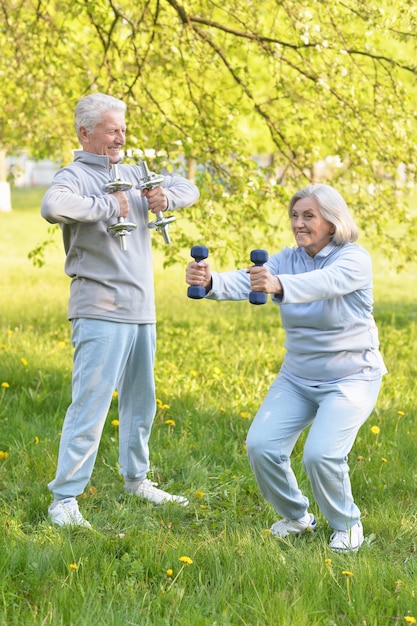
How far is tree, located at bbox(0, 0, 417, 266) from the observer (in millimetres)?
7754

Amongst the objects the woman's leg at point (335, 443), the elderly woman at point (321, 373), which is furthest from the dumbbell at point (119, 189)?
the woman's leg at point (335, 443)

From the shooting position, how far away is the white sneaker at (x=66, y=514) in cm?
438

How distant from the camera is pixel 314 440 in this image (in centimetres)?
412

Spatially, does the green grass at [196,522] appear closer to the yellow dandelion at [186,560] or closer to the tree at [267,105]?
the yellow dandelion at [186,560]

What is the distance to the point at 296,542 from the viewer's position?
4.30 meters

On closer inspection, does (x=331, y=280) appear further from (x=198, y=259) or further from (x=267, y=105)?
(x=267, y=105)

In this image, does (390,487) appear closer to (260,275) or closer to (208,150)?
(260,275)

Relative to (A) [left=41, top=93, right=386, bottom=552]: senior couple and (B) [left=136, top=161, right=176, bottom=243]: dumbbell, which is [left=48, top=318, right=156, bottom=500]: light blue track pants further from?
(B) [left=136, top=161, right=176, bottom=243]: dumbbell

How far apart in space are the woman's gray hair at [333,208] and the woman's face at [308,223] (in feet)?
0.09

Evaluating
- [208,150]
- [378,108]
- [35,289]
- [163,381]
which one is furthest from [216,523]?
[35,289]

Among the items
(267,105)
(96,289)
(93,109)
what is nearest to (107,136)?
(93,109)

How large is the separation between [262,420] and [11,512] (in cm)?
135

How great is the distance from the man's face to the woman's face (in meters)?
0.95

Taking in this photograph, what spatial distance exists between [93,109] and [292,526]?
87.4 inches
